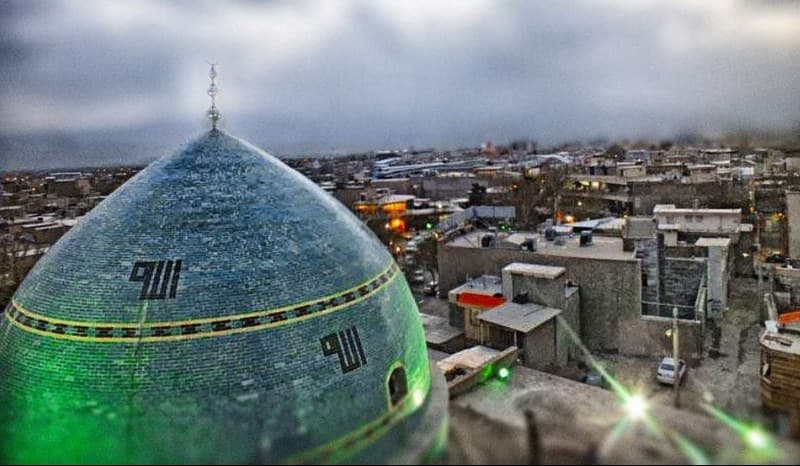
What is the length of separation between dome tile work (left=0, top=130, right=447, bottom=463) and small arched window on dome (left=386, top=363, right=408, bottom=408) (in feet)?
0.12

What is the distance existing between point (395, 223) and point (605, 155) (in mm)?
33886

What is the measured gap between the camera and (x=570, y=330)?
71.3 ft

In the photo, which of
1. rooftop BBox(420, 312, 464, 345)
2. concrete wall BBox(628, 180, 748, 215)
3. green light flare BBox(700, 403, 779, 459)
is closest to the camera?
green light flare BBox(700, 403, 779, 459)

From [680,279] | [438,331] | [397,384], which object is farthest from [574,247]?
[397,384]

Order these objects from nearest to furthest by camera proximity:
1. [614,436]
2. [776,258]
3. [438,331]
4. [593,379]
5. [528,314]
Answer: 1. [614,436]
2. [593,379]
3. [528,314]
4. [438,331]
5. [776,258]

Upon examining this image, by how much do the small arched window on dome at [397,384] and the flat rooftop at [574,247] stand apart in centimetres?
1449

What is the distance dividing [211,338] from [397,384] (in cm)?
342

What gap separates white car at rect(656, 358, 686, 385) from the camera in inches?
765

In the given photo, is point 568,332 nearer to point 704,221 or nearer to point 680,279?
point 680,279

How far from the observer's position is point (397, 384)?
34.7 feet

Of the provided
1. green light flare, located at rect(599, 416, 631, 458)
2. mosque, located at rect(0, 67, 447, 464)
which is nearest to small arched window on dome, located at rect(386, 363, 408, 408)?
mosque, located at rect(0, 67, 447, 464)

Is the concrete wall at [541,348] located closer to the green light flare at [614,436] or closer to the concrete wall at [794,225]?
the green light flare at [614,436]

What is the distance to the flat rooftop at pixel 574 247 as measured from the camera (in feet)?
78.3

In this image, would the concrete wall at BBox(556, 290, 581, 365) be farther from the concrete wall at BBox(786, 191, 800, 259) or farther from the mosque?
the concrete wall at BBox(786, 191, 800, 259)
